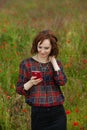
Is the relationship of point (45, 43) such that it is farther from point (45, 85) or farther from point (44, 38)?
point (45, 85)

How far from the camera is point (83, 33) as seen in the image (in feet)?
24.9

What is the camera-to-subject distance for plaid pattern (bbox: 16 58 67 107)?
3.62 metres

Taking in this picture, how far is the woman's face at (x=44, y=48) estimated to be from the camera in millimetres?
3611

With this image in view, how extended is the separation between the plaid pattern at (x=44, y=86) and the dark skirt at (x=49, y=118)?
0.05 meters

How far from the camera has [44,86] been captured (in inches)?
144

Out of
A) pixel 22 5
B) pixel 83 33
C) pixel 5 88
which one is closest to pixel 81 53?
pixel 83 33

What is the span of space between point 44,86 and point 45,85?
0.01 meters

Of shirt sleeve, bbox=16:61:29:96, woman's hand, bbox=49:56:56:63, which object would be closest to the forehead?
woman's hand, bbox=49:56:56:63

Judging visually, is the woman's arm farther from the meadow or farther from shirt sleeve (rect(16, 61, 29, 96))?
the meadow

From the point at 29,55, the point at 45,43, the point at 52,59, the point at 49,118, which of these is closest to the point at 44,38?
the point at 45,43

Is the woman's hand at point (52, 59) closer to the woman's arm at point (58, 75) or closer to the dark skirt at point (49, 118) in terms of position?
→ the woman's arm at point (58, 75)

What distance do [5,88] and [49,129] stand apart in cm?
204

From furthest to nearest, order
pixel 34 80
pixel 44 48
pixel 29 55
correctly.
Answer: pixel 29 55 < pixel 44 48 < pixel 34 80

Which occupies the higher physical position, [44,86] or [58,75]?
[58,75]
